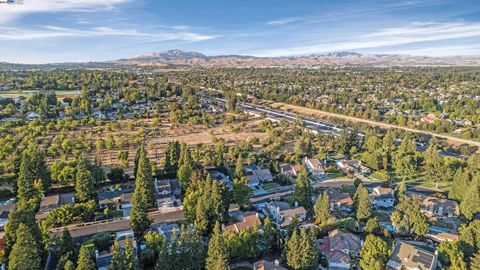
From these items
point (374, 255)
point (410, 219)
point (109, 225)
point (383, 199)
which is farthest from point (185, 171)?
point (410, 219)

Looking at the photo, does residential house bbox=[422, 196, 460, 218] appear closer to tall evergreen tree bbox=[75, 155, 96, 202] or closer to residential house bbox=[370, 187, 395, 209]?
residential house bbox=[370, 187, 395, 209]

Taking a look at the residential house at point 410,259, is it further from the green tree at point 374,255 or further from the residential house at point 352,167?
the residential house at point 352,167

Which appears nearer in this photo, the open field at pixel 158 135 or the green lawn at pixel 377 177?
the green lawn at pixel 377 177

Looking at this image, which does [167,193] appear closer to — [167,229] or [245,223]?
[167,229]

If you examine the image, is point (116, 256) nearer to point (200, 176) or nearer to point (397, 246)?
point (200, 176)

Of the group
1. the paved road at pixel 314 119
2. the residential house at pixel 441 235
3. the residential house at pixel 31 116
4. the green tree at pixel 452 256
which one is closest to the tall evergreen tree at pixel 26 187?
the green tree at pixel 452 256
